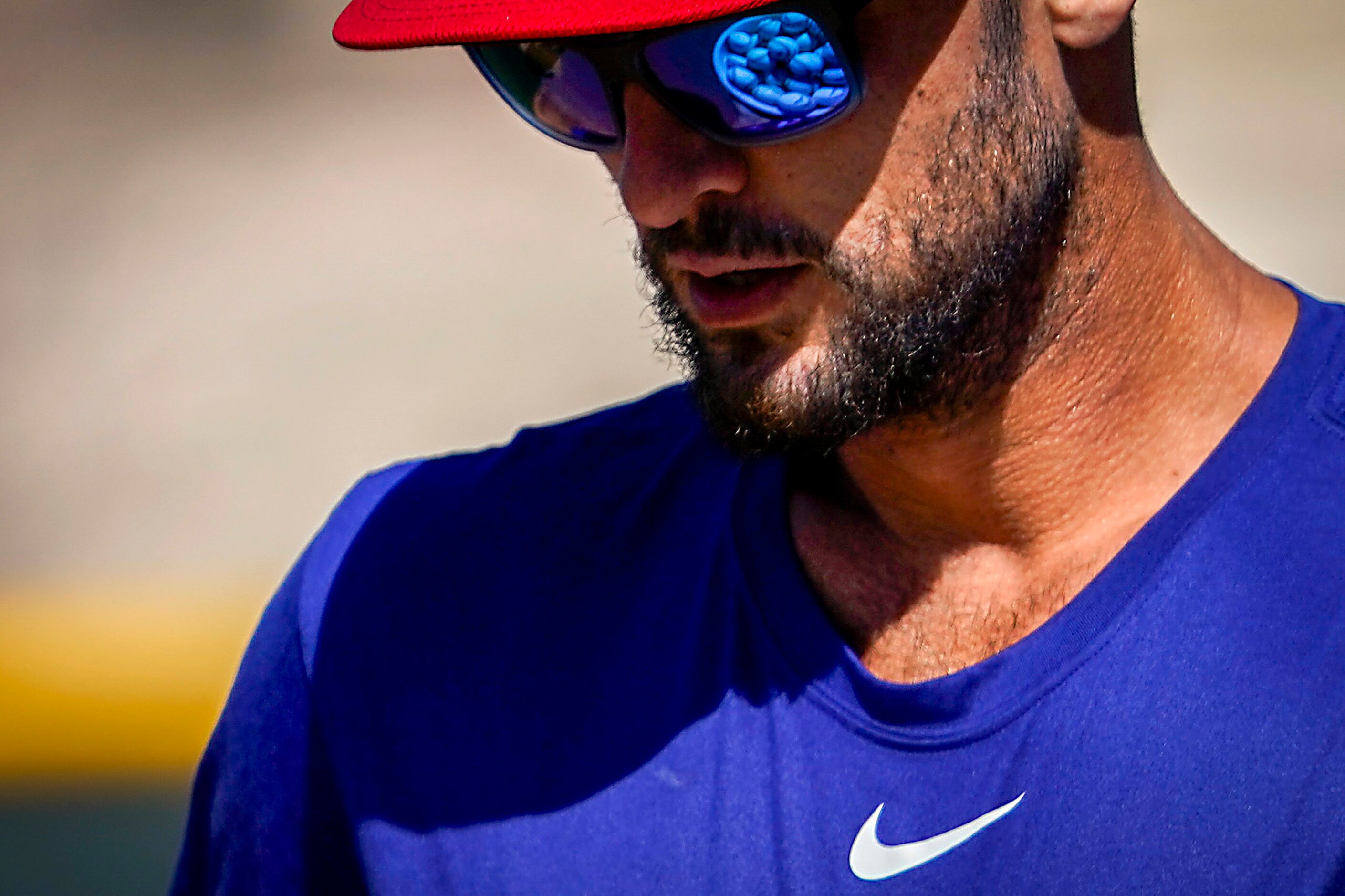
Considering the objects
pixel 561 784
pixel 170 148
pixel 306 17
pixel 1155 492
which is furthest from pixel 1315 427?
pixel 306 17

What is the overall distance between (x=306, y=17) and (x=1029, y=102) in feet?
30.8

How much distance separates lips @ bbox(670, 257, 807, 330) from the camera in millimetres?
1570

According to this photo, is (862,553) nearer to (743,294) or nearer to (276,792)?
(743,294)

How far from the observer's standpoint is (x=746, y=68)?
1421 mm

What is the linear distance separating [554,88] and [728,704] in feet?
2.19

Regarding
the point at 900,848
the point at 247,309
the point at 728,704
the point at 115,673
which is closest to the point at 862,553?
the point at 728,704

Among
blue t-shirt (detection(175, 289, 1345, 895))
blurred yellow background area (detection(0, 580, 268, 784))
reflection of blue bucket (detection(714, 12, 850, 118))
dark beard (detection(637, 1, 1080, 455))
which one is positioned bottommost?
blurred yellow background area (detection(0, 580, 268, 784))

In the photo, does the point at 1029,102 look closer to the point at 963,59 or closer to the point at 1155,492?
the point at 963,59

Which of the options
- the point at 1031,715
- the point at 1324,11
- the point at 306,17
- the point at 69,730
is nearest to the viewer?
the point at 1031,715

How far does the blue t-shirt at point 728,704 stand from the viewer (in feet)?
4.55

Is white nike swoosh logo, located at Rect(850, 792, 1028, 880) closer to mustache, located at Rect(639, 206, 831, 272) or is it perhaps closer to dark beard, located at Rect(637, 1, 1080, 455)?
dark beard, located at Rect(637, 1, 1080, 455)

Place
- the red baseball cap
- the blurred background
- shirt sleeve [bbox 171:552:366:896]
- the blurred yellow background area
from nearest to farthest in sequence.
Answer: the red baseball cap
shirt sleeve [bbox 171:552:366:896]
the blurred yellow background area
the blurred background

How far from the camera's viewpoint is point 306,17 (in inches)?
402

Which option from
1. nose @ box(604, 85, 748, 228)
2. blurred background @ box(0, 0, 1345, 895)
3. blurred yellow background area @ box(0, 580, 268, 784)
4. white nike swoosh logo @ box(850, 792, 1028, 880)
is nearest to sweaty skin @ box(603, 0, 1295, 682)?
nose @ box(604, 85, 748, 228)
